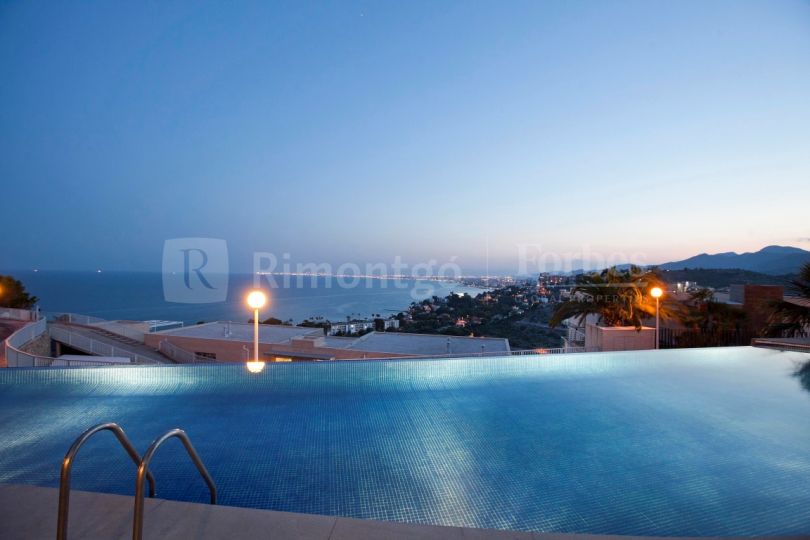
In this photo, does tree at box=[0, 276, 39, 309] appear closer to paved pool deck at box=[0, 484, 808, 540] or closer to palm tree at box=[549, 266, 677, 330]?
paved pool deck at box=[0, 484, 808, 540]

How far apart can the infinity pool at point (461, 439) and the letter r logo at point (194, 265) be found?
59.0 ft

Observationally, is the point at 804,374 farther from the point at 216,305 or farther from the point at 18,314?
the point at 216,305

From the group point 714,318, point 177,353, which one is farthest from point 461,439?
point 177,353

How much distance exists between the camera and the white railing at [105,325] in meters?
15.5

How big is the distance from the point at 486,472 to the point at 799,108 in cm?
1340

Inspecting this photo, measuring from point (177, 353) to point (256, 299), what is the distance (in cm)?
829

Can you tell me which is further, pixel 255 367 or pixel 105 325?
pixel 105 325

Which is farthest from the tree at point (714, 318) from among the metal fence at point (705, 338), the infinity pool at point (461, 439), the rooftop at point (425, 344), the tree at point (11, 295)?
the tree at point (11, 295)

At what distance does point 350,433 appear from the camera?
163 inches

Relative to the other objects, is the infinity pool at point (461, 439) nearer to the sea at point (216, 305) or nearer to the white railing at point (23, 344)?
the white railing at point (23, 344)

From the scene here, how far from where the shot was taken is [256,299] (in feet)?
22.3

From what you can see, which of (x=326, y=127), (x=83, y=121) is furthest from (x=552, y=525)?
(x=83, y=121)

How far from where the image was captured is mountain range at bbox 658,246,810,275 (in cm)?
2408

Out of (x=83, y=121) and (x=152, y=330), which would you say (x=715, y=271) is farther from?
(x=83, y=121)
